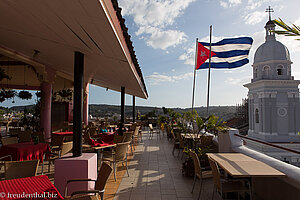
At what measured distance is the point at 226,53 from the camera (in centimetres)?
739

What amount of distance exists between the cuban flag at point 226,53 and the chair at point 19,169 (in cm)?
684

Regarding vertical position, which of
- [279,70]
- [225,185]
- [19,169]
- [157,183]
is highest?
[279,70]

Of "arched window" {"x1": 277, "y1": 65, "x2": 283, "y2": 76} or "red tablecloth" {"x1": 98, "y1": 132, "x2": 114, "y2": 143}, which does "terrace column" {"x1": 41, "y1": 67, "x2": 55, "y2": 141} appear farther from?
"arched window" {"x1": 277, "y1": 65, "x2": 283, "y2": 76}

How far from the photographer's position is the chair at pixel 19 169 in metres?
2.59

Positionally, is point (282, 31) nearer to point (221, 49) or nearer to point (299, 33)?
point (299, 33)

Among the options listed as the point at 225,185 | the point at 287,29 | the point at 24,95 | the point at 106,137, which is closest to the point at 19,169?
the point at 225,185

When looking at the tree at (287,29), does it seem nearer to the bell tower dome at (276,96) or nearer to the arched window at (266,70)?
the bell tower dome at (276,96)

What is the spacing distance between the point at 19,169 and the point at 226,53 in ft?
24.3

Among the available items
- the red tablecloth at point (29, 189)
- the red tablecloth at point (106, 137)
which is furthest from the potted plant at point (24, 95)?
the red tablecloth at point (29, 189)

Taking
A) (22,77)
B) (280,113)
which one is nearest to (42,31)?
(22,77)

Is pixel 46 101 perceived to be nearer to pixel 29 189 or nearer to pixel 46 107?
pixel 46 107

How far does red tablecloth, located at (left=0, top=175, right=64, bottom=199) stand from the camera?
1804mm

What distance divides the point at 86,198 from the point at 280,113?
902 inches

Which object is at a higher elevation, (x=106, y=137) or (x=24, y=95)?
(x=24, y=95)
